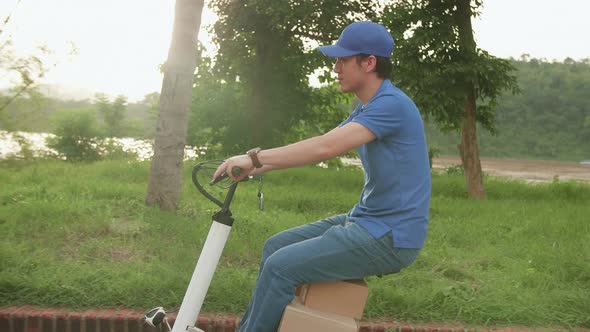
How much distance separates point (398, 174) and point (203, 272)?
92 centimetres

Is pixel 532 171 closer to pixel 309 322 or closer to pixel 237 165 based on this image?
pixel 309 322

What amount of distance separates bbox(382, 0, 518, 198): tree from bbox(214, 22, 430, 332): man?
30.2ft

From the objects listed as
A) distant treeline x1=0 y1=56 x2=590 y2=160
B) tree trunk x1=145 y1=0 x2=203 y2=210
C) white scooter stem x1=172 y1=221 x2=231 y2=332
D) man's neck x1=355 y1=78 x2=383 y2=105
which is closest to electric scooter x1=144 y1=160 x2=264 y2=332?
white scooter stem x1=172 y1=221 x2=231 y2=332

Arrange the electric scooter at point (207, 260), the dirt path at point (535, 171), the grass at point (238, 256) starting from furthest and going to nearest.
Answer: the dirt path at point (535, 171) → the grass at point (238, 256) → the electric scooter at point (207, 260)

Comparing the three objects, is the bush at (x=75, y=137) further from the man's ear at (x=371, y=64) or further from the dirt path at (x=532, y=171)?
the man's ear at (x=371, y=64)

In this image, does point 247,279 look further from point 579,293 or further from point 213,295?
point 579,293

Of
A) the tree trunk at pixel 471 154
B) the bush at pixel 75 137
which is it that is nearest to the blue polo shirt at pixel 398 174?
the tree trunk at pixel 471 154

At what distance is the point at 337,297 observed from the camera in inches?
110

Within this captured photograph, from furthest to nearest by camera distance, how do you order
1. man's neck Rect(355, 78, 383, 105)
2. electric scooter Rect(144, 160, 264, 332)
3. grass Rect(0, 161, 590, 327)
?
grass Rect(0, 161, 590, 327)
man's neck Rect(355, 78, 383, 105)
electric scooter Rect(144, 160, 264, 332)

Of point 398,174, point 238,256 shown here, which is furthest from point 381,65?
point 238,256

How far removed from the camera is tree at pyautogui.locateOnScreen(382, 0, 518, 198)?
38.9 ft

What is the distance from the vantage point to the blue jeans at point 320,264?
8.77 feet

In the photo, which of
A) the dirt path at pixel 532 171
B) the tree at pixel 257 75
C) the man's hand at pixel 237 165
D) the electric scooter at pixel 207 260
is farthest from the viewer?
the dirt path at pixel 532 171

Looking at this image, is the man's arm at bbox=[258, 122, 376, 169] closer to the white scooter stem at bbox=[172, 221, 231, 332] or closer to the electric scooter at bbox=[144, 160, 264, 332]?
the electric scooter at bbox=[144, 160, 264, 332]
